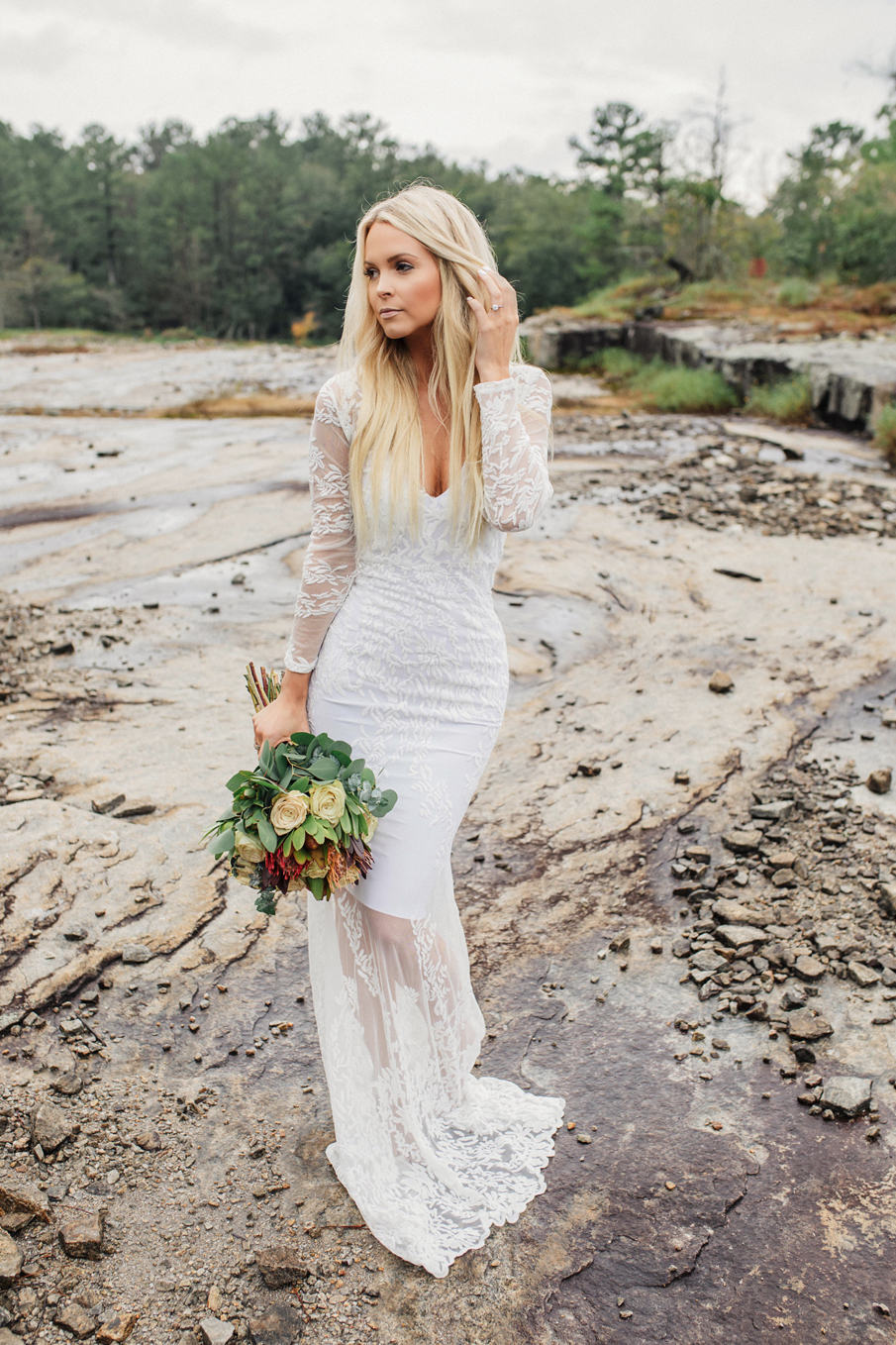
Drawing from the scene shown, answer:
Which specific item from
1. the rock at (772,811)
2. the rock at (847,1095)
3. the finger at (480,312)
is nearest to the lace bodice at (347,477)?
the finger at (480,312)

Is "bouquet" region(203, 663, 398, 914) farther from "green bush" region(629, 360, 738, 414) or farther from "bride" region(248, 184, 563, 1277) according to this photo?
"green bush" region(629, 360, 738, 414)

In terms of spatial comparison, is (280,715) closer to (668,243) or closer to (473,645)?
(473,645)

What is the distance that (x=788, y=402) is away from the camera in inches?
510

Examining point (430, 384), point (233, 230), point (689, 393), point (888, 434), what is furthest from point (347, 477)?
point (233, 230)

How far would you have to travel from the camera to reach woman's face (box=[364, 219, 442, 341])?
6.69 feet

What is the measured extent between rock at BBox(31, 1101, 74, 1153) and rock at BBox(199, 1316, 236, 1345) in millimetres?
666

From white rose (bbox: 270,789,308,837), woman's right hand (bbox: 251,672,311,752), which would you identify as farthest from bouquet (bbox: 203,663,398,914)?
woman's right hand (bbox: 251,672,311,752)

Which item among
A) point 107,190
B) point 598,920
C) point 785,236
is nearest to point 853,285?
point 785,236

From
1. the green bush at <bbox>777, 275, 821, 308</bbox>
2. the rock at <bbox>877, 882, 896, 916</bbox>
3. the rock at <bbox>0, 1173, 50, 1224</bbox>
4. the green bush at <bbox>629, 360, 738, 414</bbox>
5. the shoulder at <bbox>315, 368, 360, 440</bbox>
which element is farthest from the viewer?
the green bush at <bbox>777, 275, 821, 308</bbox>

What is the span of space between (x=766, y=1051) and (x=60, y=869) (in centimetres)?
249

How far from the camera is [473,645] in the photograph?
218 cm

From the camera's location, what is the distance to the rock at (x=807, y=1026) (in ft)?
9.25

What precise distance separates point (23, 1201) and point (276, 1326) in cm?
68

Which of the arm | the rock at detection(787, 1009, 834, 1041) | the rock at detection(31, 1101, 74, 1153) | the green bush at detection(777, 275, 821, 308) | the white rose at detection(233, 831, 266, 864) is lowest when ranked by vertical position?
the rock at detection(31, 1101, 74, 1153)
